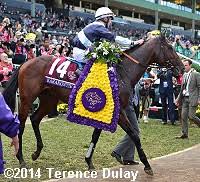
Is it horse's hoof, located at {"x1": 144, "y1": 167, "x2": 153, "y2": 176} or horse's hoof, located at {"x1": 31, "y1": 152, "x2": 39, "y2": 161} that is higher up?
horse's hoof, located at {"x1": 144, "y1": 167, "x2": 153, "y2": 176}

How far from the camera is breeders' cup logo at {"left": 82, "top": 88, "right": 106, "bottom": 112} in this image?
24.4ft

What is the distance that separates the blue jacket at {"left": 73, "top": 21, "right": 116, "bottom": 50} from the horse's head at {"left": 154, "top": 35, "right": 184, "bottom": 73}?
82 cm

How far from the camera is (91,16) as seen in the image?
Result: 5044 centimetres

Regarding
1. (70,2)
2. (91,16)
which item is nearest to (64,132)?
(91,16)

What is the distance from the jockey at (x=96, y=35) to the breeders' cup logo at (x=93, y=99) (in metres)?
0.58

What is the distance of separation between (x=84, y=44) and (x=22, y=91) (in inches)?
53.9

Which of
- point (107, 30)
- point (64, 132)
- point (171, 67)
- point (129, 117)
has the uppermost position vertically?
point (107, 30)

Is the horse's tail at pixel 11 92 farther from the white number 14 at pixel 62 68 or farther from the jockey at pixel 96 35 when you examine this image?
the jockey at pixel 96 35

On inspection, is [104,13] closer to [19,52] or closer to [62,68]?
[62,68]

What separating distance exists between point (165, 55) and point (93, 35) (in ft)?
4.23

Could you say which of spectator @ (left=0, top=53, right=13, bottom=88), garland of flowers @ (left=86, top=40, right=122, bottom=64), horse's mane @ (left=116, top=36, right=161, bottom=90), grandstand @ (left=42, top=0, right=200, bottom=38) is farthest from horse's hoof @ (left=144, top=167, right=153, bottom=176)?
grandstand @ (left=42, top=0, right=200, bottom=38)

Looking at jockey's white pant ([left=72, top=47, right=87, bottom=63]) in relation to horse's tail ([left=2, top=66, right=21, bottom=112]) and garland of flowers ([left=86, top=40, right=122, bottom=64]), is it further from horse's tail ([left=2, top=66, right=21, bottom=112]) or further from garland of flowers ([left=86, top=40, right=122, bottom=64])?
horse's tail ([left=2, top=66, right=21, bottom=112])

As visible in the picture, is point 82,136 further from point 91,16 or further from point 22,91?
point 91,16

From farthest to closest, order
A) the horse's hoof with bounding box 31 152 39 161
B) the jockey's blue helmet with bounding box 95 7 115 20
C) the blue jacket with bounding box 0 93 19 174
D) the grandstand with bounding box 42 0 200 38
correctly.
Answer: the grandstand with bounding box 42 0 200 38
the horse's hoof with bounding box 31 152 39 161
the jockey's blue helmet with bounding box 95 7 115 20
the blue jacket with bounding box 0 93 19 174
